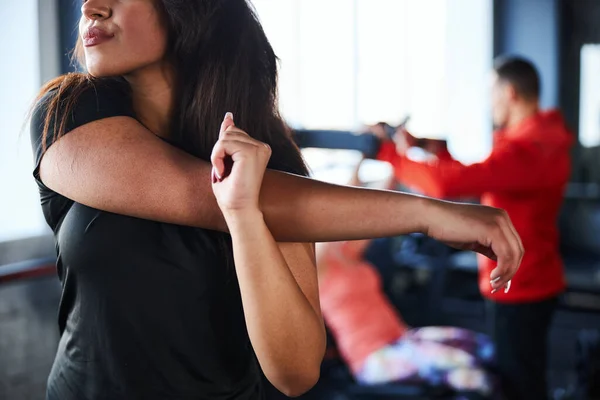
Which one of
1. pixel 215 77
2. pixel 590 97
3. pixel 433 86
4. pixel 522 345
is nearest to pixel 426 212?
pixel 215 77

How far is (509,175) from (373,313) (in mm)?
756

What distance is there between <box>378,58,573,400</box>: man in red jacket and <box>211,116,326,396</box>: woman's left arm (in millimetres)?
1569

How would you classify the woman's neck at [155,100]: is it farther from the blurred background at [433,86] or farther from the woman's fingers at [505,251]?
the blurred background at [433,86]

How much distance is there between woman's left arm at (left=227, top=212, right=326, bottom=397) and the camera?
0.75m

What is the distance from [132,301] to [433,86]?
481 centimetres

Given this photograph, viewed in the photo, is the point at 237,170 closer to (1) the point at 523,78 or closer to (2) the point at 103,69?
(2) the point at 103,69

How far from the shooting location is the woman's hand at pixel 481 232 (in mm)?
745

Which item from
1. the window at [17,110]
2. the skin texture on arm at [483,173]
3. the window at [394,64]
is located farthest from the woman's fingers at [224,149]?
the window at [394,64]

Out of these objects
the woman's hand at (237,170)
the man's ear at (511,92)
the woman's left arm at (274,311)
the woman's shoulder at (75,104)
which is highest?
the man's ear at (511,92)

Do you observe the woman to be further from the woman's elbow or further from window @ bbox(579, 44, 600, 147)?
window @ bbox(579, 44, 600, 147)

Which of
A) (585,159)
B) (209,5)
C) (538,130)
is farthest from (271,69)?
(585,159)

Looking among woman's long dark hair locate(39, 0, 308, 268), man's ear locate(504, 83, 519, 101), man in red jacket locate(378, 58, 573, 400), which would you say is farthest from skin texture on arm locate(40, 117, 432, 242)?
man's ear locate(504, 83, 519, 101)

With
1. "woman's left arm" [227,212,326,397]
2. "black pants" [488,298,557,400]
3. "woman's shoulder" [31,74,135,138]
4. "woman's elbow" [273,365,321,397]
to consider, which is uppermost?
"woman's shoulder" [31,74,135,138]

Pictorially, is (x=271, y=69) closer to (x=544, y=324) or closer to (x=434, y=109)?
(x=544, y=324)
